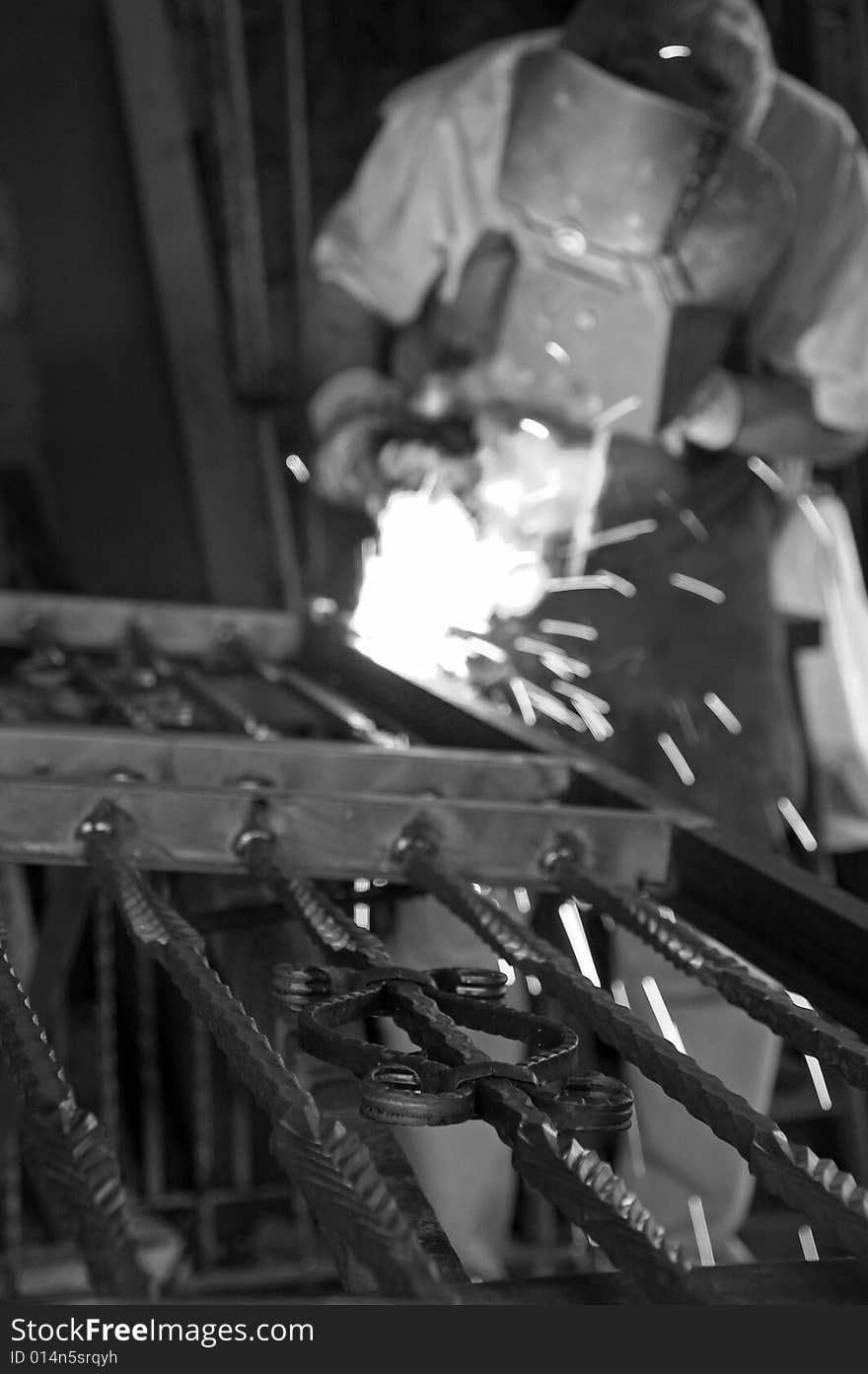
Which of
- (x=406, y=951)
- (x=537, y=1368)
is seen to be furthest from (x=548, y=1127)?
(x=406, y=951)

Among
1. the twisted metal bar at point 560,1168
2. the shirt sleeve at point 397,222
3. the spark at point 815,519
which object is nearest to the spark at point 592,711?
the spark at point 815,519

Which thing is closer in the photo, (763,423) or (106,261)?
(763,423)

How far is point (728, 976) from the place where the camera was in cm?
89

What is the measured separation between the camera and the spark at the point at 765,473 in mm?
2258

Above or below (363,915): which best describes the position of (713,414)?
above

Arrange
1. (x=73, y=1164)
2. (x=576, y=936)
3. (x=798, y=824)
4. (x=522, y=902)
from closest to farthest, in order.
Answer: (x=73, y=1164) < (x=522, y=902) < (x=576, y=936) < (x=798, y=824)

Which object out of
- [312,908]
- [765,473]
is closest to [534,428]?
[765,473]

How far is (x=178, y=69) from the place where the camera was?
2516mm

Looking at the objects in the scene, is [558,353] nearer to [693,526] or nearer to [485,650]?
[693,526]

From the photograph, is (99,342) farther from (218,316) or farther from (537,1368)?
(537,1368)

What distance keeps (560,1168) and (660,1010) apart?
4.62 feet

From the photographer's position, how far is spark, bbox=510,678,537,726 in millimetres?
2021

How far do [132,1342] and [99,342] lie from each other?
2.21m

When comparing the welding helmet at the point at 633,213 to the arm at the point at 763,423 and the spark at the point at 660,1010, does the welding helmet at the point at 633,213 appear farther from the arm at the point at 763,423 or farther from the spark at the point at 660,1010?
the spark at the point at 660,1010
